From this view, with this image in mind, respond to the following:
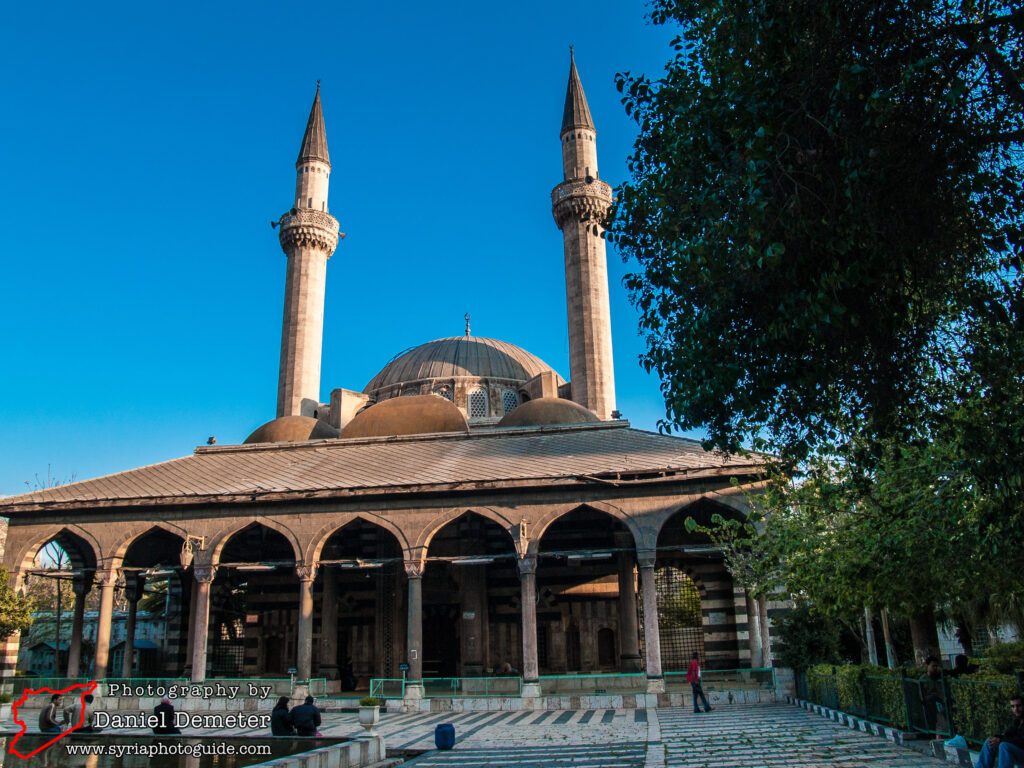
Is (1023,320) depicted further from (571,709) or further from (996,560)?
(571,709)

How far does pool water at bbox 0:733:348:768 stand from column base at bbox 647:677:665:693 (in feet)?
29.4

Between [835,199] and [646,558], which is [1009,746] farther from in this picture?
[646,558]

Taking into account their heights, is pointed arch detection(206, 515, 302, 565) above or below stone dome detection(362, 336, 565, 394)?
below

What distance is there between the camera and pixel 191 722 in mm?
17625

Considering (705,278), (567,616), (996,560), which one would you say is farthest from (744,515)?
(705,278)

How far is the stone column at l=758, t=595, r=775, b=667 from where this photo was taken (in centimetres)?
1969

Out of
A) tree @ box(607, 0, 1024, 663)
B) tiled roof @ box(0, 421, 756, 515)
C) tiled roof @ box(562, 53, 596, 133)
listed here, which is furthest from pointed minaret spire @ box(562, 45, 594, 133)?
tree @ box(607, 0, 1024, 663)

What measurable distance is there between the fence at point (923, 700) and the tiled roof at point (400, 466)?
632cm

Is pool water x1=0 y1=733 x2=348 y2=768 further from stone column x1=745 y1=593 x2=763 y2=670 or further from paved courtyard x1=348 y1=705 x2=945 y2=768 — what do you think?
stone column x1=745 y1=593 x2=763 y2=670

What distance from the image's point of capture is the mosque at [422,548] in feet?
65.9

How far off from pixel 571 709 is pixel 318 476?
8934 millimetres

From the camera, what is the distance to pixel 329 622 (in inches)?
938

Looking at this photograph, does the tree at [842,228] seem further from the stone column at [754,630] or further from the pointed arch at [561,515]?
Result: the stone column at [754,630]

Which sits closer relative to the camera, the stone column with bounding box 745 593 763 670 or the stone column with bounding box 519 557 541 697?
the stone column with bounding box 519 557 541 697
